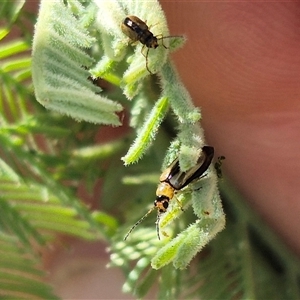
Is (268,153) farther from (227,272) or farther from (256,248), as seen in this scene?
(227,272)

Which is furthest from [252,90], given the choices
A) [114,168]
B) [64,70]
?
[64,70]

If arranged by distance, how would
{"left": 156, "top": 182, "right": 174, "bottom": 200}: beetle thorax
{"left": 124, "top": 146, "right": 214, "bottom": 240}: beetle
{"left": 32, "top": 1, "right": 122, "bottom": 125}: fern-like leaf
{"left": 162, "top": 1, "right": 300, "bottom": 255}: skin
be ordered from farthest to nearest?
{"left": 162, "top": 1, "right": 300, "bottom": 255}: skin, {"left": 156, "top": 182, "right": 174, "bottom": 200}: beetle thorax, {"left": 124, "top": 146, "right": 214, "bottom": 240}: beetle, {"left": 32, "top": 1, "right": 122, "bottom": 125}: fern-like leaf

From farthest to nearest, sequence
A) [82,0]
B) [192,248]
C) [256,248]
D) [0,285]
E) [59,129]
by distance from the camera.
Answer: [256,248]
[59,129]
[0,285]
[82,0]
[192,248]

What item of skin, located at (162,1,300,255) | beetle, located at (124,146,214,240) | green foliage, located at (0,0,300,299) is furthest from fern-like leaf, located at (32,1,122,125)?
skin, located at (162,1,300,255)

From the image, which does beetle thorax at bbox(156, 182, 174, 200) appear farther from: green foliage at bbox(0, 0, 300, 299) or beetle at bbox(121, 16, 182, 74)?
beetle at bbox(121, 16, 182, 74)

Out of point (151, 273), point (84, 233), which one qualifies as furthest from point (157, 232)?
point (84, 233)
